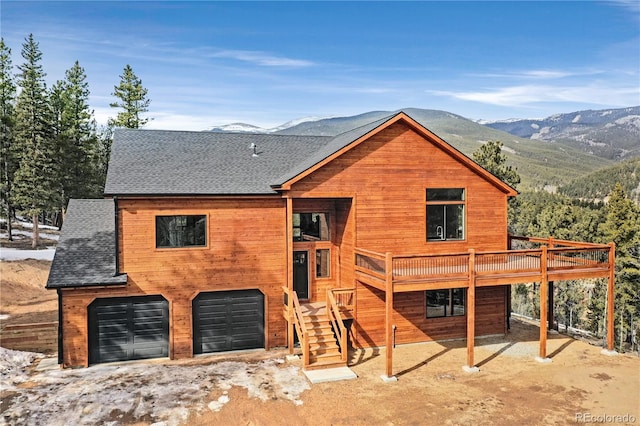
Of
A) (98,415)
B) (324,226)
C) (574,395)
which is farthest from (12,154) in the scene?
(574,395)

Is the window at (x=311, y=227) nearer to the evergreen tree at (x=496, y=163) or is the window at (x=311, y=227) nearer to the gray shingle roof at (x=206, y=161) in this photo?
the gray shingle roof at (x=206, y=161)

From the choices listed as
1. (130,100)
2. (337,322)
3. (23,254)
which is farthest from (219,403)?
(130,100)

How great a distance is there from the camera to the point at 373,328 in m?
16.6

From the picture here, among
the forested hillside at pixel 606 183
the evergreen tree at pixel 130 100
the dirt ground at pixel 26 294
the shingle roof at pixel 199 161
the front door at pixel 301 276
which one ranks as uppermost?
the evergreen tree at pixel 130 100

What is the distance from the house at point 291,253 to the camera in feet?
48.7

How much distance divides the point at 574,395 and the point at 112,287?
43.8 feet

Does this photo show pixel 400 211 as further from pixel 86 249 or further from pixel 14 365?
pixel 14 365

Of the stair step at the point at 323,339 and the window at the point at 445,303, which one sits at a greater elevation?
the window at the point at 445,303

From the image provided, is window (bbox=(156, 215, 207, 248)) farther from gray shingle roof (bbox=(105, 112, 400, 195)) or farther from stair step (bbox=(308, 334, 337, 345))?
stair step (bbox=(308, 334, 337, 345))

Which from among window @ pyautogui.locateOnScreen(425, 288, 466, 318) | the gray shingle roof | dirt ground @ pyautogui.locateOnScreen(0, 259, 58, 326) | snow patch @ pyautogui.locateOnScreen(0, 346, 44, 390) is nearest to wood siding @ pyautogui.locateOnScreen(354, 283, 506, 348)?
window @ pyautogui.locateOnScreen(425, 288, 466, 318)

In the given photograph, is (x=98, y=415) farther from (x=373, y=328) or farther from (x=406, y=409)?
(x=373, y=328)

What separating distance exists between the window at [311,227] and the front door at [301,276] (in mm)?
690
